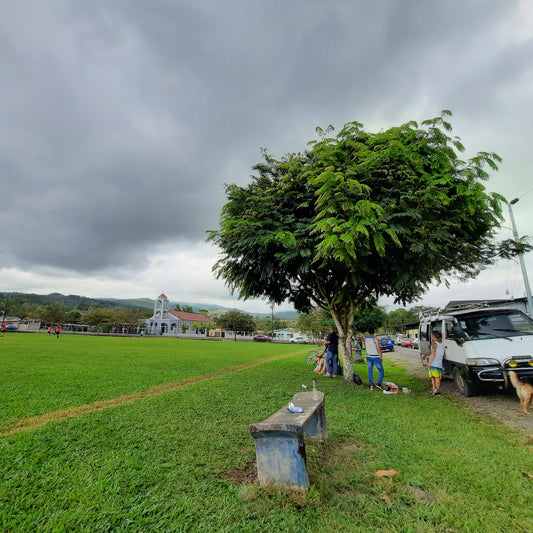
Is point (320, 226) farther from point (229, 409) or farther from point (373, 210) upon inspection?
point (229, 409)

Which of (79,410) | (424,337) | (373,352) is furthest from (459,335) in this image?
(79,410)

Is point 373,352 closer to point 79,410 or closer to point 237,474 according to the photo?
point 237,474

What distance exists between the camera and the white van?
23.3ft

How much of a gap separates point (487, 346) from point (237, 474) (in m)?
7.10

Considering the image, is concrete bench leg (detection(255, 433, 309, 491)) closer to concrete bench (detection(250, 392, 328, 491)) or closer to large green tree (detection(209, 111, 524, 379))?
concrete bench (detection(250, 392, 328, 491))

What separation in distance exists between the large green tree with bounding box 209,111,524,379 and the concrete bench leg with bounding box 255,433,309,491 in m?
4.27

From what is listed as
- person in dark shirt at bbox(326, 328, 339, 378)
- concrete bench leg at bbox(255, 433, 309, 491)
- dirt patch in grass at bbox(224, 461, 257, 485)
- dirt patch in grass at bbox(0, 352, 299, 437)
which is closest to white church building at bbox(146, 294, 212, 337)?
person in dark shirt at bbox(326, 328, 339, 378)

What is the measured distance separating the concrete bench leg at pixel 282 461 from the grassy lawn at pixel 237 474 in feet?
0.44

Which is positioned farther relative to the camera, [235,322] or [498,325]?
[235,322]

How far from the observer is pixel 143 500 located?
295 centimetres

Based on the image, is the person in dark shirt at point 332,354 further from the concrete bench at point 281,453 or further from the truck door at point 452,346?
the concrete bench at point 281,453

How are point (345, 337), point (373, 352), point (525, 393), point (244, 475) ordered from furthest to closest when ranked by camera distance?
point (345, 337), point (373, 352), point (525, 393), point (244, 475)

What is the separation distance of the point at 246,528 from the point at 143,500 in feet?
3.64

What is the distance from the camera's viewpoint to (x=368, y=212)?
665 cm
